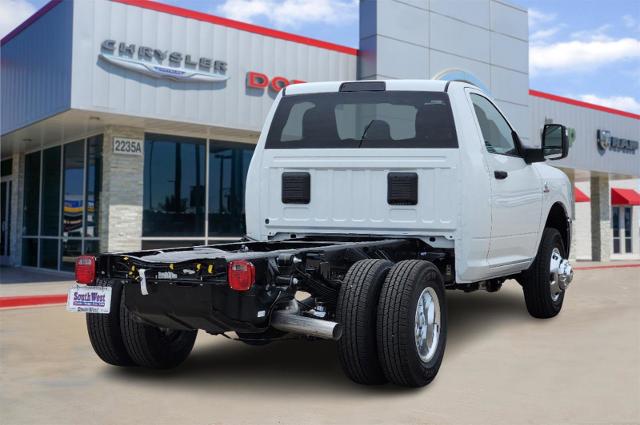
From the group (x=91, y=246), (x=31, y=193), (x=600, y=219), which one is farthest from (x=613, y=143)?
(x=31, y=193)

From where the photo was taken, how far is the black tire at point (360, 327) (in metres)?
4.56

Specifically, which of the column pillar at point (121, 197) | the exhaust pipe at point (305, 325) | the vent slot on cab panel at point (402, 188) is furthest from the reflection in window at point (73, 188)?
the exhaust pipe at point (305, 325)

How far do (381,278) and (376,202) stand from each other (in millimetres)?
1468

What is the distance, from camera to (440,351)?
5.08m

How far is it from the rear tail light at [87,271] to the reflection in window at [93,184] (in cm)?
1023

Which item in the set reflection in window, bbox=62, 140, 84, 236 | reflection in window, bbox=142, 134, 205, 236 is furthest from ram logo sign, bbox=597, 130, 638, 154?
reflection in window, bbox=62, 140, 84, 236

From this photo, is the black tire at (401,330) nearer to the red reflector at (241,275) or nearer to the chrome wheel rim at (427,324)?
the chrome wheel rim at (427,324)

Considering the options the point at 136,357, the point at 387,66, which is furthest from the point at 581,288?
the point at 136,357

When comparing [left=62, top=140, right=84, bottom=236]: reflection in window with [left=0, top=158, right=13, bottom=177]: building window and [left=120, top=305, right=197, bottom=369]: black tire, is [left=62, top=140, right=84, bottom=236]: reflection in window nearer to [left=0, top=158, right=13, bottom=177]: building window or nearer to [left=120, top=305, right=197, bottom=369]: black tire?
[left=0, top=158, right=13, bottom=177]: building window

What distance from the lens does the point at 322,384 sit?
16.2 ft

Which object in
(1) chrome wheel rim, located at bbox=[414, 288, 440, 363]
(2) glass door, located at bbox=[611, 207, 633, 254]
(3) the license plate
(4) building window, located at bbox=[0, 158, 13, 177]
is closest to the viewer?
(3) the license plate

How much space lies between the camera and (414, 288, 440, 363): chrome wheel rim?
4.93 metres

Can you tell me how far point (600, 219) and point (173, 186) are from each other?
61.5 feet

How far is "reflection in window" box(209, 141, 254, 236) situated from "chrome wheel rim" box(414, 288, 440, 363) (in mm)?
10951
